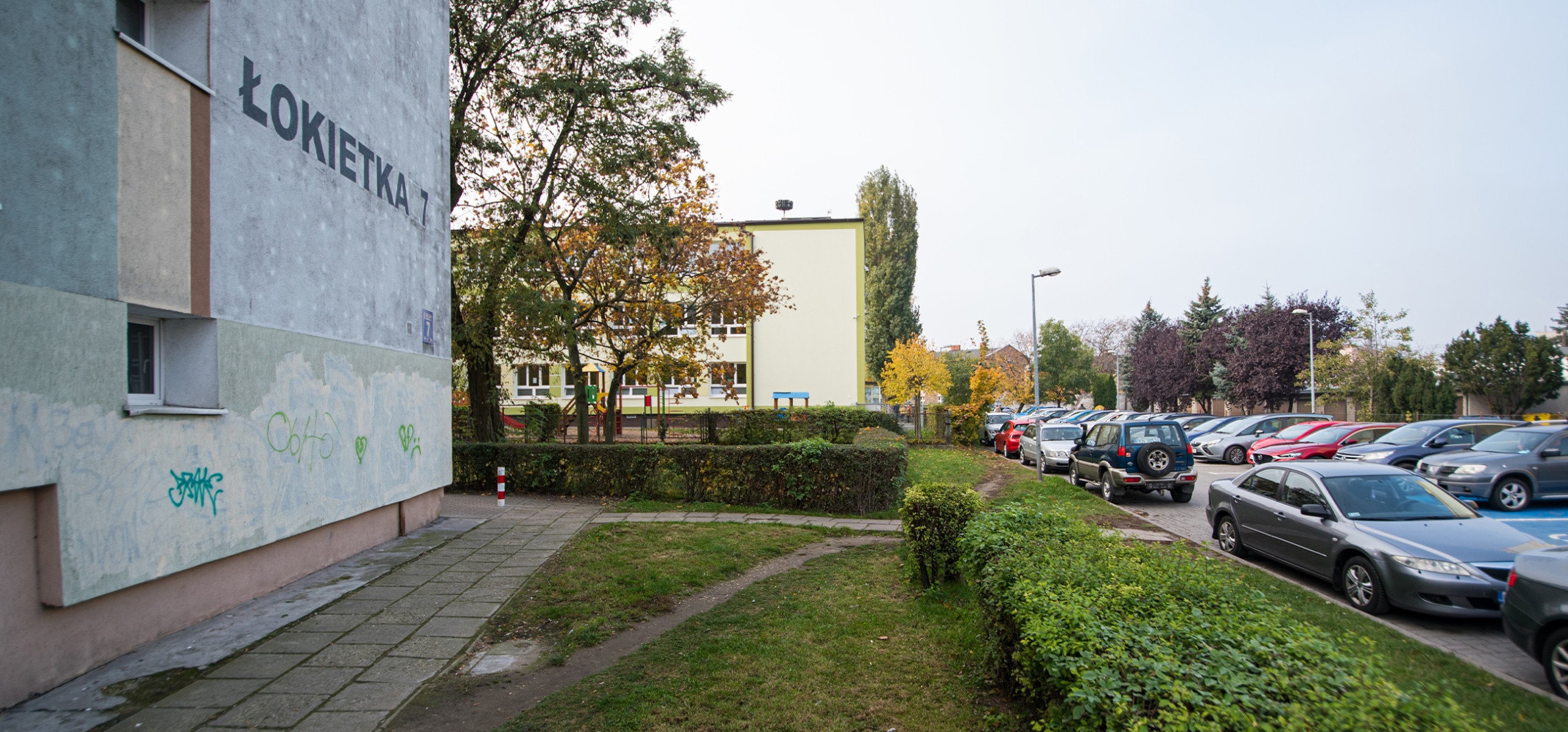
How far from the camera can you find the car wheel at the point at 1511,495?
1223 cm

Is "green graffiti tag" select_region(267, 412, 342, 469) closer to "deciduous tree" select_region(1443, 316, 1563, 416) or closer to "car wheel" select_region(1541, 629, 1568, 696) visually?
"car wheel" select_region(1541, 629, 1568, 696)

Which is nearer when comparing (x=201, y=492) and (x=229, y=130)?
(x=201, y=492)

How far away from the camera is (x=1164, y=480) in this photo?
46.7ft

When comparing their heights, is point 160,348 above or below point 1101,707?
above

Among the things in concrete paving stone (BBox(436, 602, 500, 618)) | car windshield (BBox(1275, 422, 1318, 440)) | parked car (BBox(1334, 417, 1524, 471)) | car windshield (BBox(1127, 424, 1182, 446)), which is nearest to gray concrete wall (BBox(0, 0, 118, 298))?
concrete paving stone (BBox(436, 602, 500, 618))

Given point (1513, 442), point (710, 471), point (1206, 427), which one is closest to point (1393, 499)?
point (1513, 442)

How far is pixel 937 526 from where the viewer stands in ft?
23.5

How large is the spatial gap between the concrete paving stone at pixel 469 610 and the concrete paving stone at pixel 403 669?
1070 millimetres

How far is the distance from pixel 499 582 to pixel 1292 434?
24000 millimetres

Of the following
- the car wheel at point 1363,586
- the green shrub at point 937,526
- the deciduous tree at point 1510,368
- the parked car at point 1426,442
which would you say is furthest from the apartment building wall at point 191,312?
the deciduous tree at point 1510,368

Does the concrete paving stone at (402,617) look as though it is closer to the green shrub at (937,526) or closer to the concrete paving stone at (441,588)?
the concrete paving stone at (441,588)

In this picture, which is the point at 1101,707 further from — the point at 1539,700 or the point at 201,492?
the point at 201,492

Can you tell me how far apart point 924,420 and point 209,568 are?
1099 inches

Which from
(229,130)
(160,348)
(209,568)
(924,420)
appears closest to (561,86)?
(229,130)
